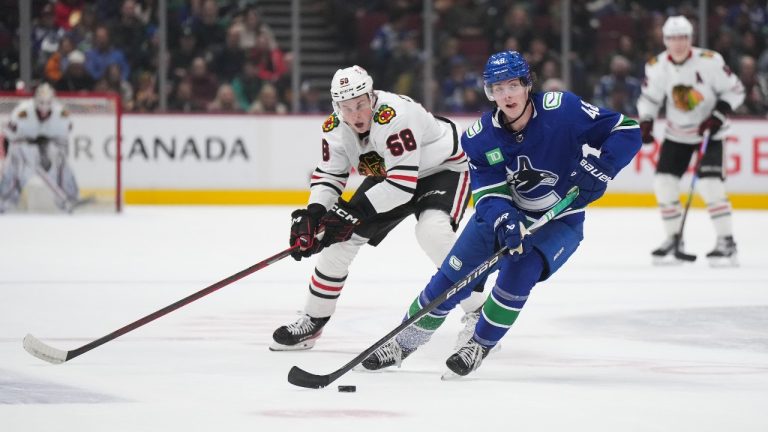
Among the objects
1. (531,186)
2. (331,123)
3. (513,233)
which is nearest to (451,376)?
(513,233)

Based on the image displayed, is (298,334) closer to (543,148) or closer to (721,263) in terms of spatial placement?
(543,148)

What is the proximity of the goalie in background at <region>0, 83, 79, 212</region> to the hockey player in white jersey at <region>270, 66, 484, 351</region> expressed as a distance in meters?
6.91

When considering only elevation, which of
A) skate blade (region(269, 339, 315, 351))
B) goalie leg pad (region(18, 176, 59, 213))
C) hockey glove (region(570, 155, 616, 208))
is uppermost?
hockey glove (region(570, 155, 616, 208))

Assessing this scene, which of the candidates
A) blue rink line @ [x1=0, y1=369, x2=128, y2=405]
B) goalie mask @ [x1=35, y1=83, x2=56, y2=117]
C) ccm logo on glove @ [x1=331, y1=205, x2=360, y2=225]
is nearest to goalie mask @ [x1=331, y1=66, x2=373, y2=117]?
ccm logo on glove @ [x1=331, y1=205, x2=360, y2=225]

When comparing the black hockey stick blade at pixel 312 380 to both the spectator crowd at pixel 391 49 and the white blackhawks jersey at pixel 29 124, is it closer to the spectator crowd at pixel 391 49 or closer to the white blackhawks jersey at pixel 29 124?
the white blackhawks jersey at pixel 29 124

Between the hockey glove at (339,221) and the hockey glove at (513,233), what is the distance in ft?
2.12

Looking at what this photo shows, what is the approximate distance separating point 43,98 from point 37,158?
49cm

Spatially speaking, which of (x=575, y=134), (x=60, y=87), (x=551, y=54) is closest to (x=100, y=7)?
(x=60, y=87)

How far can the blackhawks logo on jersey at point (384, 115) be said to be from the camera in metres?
4.56

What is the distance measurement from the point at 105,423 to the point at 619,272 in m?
4.43

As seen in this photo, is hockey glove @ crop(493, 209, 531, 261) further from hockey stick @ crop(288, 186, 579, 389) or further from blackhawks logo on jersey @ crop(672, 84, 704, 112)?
blackhawks logo on jersey @ crop(672, 84, 704, 112)

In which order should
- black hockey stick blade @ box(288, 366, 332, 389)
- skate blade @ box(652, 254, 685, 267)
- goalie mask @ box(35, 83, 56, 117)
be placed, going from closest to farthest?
black hockey stick blade @ box(288, 366, 332, 389)
skate blade @ box(652, 254, 685, 267)
goalie mask @ box(35, 83, 56, 117)

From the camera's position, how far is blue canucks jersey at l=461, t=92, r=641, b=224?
13.5 ft

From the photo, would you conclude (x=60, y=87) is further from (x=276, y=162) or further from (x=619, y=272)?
(x=619, y=272)
